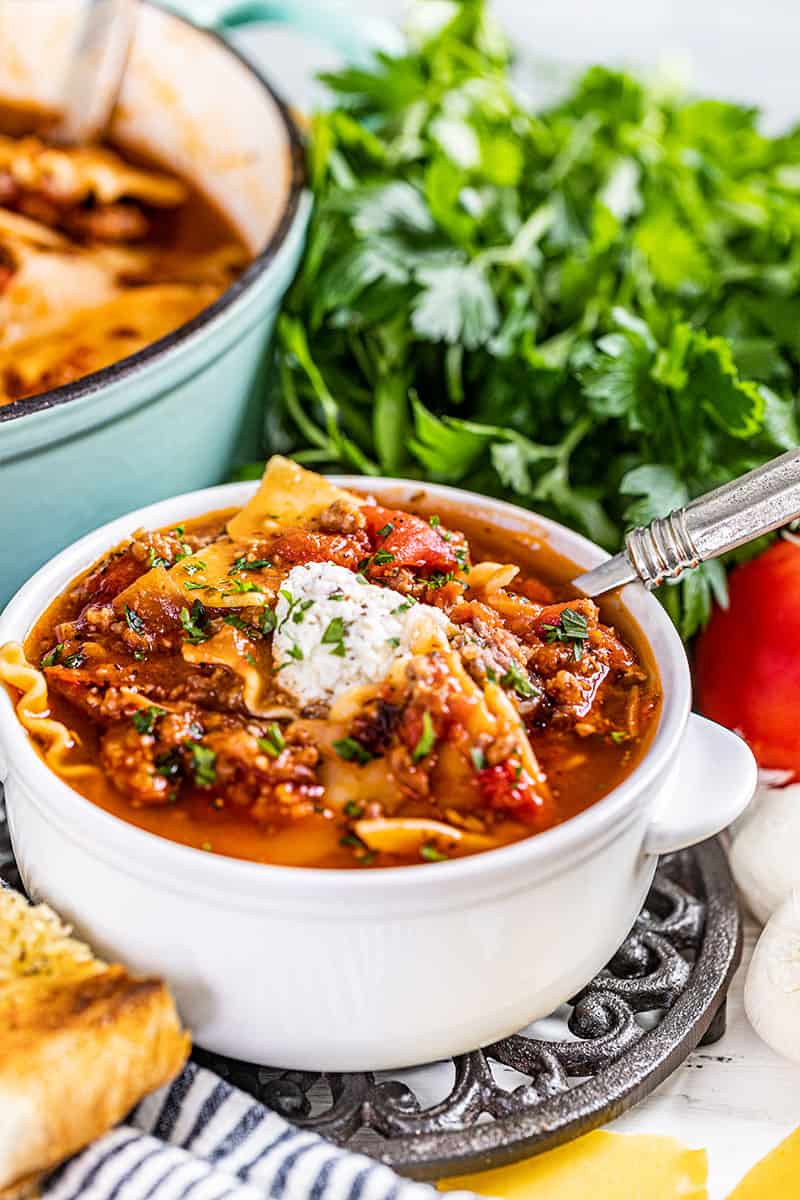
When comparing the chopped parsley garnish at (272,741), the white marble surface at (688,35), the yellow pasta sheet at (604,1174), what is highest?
the white marble surface at (688,35)

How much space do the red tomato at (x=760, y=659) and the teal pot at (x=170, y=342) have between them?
119 centimetres

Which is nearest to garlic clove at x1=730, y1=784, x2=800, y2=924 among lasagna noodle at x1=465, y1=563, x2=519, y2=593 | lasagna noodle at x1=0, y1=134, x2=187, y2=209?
lasagna noodle at x1=465, y1=563, x2=519, y2=593

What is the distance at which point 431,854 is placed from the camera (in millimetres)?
1879

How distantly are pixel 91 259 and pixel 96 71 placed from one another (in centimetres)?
69

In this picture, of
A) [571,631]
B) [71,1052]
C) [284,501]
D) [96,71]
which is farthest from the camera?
[96,71]

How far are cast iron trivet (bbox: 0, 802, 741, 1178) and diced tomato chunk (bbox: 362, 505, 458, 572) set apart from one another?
0.74m

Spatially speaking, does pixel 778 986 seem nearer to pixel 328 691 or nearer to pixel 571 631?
pixel 571 631

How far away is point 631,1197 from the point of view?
2025 mm

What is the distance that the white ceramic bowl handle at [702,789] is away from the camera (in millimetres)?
2125

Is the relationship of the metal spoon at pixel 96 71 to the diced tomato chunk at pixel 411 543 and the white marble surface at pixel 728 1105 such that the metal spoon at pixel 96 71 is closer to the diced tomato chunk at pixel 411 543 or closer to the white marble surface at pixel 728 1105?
the diced tomato chunk at pixel 411 543

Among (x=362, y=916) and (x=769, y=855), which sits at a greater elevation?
(x=362, y=916)

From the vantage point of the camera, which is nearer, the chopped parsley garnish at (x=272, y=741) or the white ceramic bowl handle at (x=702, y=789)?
the chopped parsley garnish at (x=272, y=741)

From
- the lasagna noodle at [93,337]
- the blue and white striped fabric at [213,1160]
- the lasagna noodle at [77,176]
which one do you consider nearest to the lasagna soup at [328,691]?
the blue and white striped fabric at [213,1160]

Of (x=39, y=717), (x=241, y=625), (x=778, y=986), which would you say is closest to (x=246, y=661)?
(x=241, y=625)
